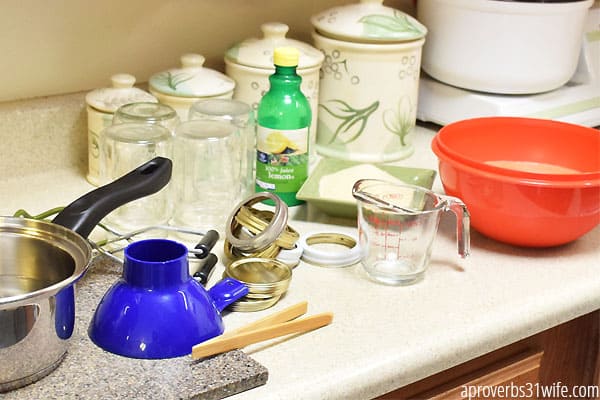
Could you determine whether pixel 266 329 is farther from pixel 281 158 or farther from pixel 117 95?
pixel 117 95

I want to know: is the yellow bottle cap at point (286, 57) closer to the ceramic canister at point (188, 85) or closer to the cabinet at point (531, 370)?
the ceramic canister at point (188, 85)

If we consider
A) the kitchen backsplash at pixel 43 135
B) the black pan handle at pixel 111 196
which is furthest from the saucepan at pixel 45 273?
the kitchen backsplash at pixel 43 135

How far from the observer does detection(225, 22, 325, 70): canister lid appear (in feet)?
4.89

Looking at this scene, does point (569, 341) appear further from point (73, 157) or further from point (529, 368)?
point (73, 157)

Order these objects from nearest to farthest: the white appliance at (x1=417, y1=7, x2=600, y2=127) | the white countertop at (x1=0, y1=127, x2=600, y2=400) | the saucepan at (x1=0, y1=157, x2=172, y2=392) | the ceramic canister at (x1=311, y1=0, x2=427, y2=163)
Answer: the saucepan at (x1=0, y1=157, x2=172, y2=392) < the white countertop at (x1=0, y1=127, x2=600, y2=400) < the ceramic canister at (x1=311, y1=0, x2=427, y2=163) < the white appliance at (x1=417, y1=7, x2=600, y2=127)

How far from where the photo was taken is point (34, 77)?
4.76 ft

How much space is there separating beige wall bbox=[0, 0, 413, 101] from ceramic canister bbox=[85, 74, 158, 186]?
0.25 ft

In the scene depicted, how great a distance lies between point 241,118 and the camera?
1412mm

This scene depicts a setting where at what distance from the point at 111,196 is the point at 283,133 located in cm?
33

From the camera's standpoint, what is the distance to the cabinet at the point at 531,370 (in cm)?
114

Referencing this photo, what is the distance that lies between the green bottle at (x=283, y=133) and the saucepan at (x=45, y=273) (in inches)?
9.2

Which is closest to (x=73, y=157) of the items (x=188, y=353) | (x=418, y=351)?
(x=188, y=353)

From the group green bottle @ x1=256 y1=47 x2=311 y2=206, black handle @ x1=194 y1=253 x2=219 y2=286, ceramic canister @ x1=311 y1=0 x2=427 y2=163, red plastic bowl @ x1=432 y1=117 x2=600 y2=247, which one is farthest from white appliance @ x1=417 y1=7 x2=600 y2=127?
black handle @ x1=194 y1=253 x2=219 y2=286

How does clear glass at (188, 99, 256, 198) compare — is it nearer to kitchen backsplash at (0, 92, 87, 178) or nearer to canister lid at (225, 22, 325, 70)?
canister lid at (225, 22, 325, 70)
